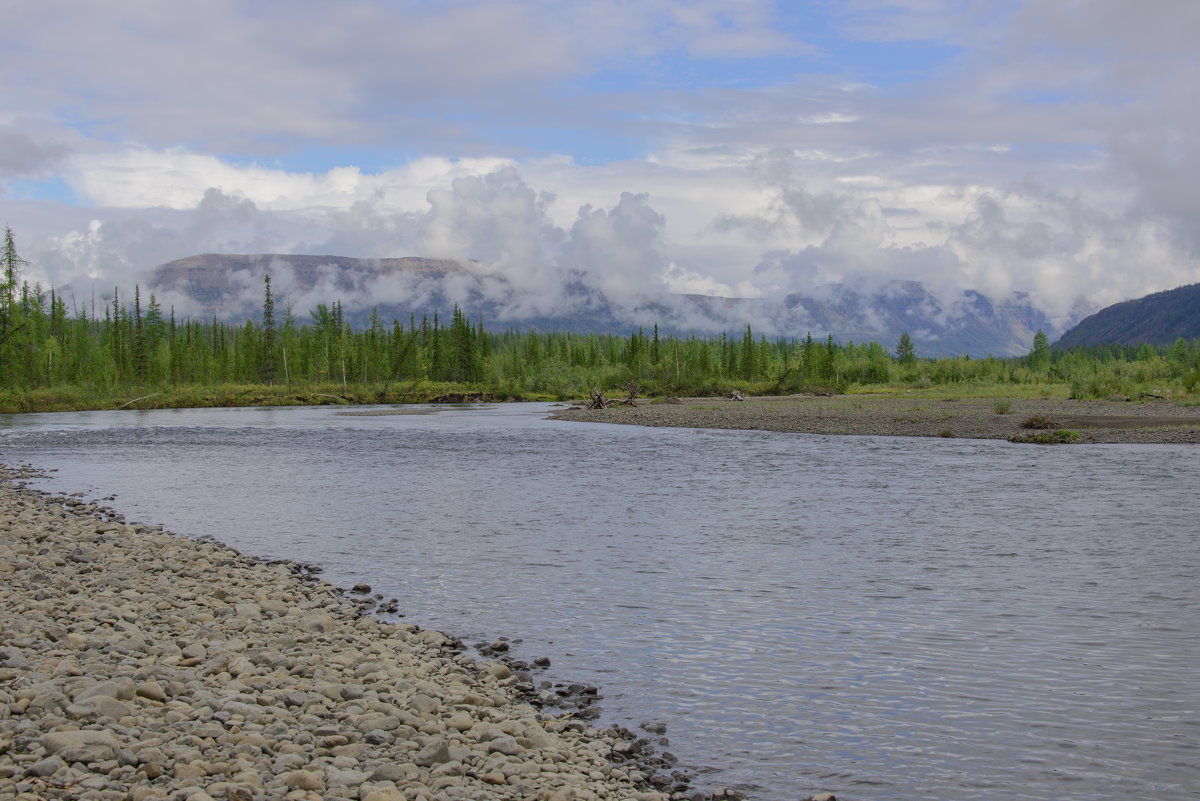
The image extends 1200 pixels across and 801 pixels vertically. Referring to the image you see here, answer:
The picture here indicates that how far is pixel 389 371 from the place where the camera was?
13538cm

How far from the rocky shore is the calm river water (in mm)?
1114

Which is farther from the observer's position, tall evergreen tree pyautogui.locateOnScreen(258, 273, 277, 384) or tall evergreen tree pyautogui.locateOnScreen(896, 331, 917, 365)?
tall evergreen tree pyautogui.locateOnScreen(896, 331, 917, 365)

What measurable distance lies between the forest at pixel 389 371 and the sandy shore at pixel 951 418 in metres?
10.8

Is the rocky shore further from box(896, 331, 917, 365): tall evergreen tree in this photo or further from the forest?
box(896, 331, 917, 365): tall evergreen tree

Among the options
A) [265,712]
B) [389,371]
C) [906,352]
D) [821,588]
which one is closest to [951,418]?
[821,588]

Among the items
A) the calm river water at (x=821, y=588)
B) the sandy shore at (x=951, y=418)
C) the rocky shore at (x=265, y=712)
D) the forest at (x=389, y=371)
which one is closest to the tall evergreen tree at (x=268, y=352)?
the forest at (x=389, y=371)

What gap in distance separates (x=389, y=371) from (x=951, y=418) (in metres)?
97.2

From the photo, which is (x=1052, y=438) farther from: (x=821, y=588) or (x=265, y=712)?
(x=265, y=712)

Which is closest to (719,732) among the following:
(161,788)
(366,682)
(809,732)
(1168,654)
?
(809,732)

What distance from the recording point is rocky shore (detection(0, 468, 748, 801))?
6801mm

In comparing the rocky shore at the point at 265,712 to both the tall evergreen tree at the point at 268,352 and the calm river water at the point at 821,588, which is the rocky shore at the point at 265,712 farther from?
the tall evergreen tree at the point at 268,352

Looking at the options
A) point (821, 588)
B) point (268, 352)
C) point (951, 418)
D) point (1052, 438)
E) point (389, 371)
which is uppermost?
point (268, 352)

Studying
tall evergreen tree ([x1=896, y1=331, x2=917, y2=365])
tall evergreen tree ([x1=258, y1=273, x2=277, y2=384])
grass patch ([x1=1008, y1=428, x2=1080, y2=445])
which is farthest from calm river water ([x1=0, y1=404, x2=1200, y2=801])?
tall evergreen tree ([x1=896, y1=331, x2=917, y2=365])

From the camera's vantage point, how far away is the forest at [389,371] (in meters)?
90.4
